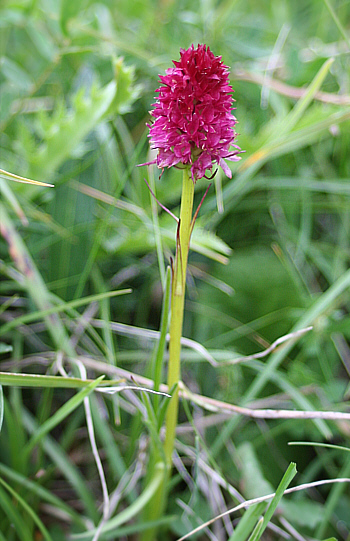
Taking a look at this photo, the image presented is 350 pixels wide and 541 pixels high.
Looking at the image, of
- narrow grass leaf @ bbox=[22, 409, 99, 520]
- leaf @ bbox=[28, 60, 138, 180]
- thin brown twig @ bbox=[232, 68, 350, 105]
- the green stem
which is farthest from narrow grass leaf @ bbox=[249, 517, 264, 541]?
thin brown twig @ bbox=[232, 68, 350, 105]

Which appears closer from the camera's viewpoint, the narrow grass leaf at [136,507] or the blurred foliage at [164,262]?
the narrow grass leaf at [136,507]

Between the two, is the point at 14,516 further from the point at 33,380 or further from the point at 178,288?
the point at 178,288

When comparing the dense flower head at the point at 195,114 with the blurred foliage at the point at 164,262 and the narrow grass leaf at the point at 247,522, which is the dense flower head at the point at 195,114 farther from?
the narrow grass leaf at the point at 247,522

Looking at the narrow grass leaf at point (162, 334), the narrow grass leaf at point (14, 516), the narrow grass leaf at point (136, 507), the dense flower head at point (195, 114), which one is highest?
the dense flower head at point (195, 114)

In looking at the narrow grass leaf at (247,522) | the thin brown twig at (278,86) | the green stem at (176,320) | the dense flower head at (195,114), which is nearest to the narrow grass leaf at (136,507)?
the green stem at (176,320)

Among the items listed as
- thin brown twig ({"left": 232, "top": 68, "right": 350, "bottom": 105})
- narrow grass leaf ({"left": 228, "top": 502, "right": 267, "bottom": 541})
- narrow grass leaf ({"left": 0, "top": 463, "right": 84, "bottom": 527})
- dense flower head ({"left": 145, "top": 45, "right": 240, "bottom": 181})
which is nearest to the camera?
dense flower head ({"left": 145, "top": 45, "right": 240, "bottom": 181})

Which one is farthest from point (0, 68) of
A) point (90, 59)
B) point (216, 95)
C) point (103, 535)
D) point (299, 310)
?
point (103, 535)

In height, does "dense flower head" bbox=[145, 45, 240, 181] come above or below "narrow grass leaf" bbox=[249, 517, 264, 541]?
above

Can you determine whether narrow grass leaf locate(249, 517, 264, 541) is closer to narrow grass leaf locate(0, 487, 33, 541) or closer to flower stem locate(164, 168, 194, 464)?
flower stem locate(164, 168, 194, 464)
